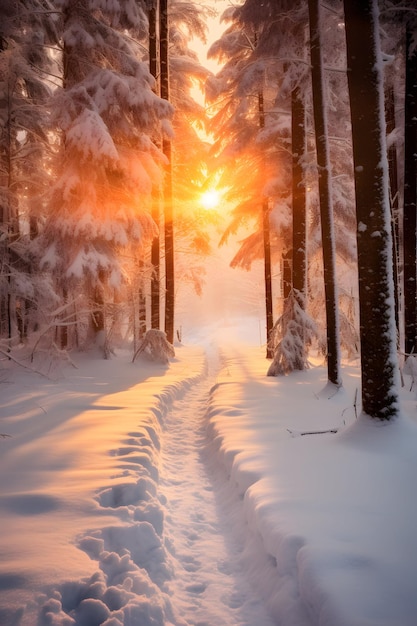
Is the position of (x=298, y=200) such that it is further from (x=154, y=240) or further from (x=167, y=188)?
(x=154, y=240)

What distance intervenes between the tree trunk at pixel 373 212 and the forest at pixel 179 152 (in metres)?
2.56

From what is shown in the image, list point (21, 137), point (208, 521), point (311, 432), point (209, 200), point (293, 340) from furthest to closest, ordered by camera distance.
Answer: point (209, 200) → point (21, 137) → point (293, 340) → point (311, 432) → point (208, 521)

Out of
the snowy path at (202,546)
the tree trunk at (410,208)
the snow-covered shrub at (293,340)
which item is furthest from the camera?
the snow-covered shrub at (293,340)

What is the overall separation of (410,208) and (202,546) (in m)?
10.3

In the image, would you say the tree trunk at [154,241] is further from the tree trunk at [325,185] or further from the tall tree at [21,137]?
the tree trunk at [325,185]

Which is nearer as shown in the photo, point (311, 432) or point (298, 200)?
point (311, 432)

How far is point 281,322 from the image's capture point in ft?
34.9

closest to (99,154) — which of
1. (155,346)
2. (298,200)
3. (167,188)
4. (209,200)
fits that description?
(167,188)

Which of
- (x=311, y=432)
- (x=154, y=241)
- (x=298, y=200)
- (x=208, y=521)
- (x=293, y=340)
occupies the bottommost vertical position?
(x=208, y=521)

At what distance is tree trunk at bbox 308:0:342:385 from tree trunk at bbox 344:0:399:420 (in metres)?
3.30

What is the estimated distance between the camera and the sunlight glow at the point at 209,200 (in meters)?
16.5

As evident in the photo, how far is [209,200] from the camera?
56.6 feet

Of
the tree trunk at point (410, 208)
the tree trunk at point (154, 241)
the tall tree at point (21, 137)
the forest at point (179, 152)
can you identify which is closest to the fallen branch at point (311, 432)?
the forest at point (179, 152)

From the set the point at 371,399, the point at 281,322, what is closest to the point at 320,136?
the point at 281,322
